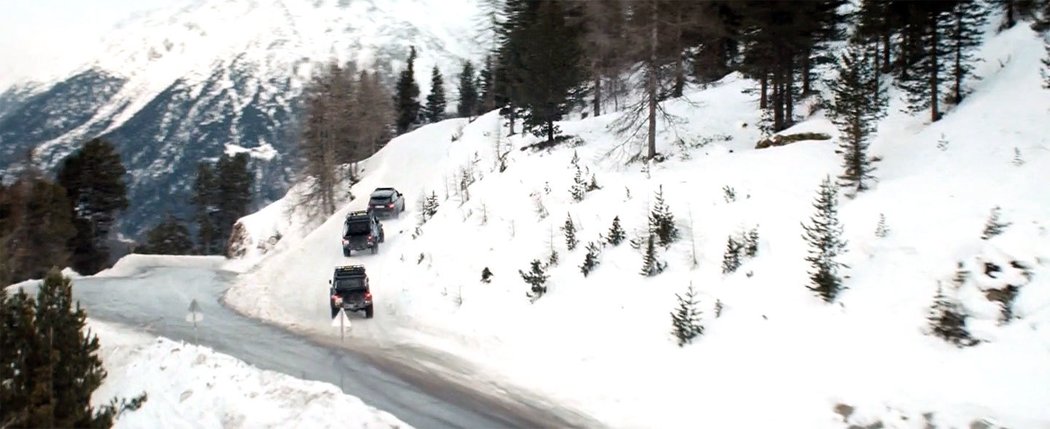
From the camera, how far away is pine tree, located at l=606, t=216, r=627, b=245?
19422 millimetres

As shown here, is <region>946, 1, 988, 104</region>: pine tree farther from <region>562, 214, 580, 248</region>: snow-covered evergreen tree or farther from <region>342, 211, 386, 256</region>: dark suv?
<region>342, 211, 386, 256</region>: dark suv

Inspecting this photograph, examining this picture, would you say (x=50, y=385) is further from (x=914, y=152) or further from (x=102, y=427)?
(x=914, y=152)

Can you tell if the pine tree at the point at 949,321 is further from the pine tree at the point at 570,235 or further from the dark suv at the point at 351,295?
the dark suv at the point at 351,295

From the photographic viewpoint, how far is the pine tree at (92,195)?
167 feet

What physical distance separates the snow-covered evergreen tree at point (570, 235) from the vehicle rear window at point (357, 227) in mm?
13428

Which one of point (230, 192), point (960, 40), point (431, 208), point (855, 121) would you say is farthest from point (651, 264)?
point (230, 192)

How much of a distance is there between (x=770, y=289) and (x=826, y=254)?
1329 millimetres

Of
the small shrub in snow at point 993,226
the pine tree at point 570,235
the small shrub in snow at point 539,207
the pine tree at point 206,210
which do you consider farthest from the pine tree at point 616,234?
the pine tree at point 206,210

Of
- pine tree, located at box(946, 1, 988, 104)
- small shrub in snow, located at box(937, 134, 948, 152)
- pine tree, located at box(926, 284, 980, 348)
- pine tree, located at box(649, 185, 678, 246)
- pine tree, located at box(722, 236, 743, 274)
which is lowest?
pine tree, located at box(926, 284, 980, 348)

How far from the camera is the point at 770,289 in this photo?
14312 mm

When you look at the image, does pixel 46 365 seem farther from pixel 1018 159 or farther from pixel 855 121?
pixel 1018 159

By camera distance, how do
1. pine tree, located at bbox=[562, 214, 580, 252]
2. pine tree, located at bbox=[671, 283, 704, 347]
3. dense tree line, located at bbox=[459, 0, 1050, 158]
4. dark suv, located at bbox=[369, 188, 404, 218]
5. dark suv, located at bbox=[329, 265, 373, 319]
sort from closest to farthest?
pine tree, located at bbox=[671, 283, 704, 347]
pine tree, located at bbox=[562, 214, 580, 252]
dense tree line, located at bbox=[459, 0, 1050, 158]
dark suv, located at bbox=[329, 265, 373, 319]
dark suv, located at bbox=[369, 188, 404, 218]

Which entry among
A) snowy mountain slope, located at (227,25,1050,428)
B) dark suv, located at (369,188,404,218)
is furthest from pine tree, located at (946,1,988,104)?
dark suv, located at (369,188,404,218)

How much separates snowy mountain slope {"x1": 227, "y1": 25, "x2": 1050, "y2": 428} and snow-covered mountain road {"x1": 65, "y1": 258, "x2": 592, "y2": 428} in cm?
106
